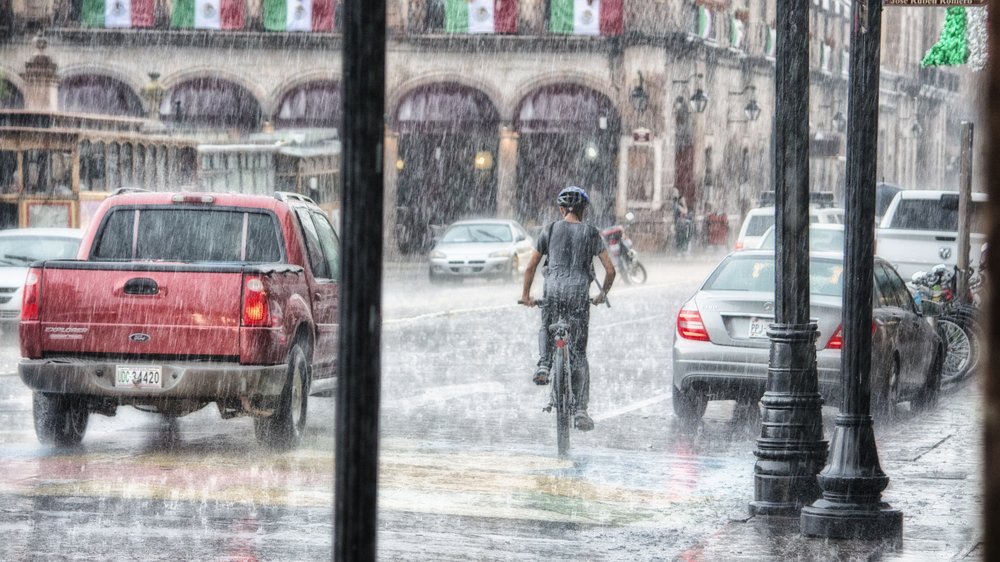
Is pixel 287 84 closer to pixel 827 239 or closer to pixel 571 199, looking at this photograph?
pixel 827 239

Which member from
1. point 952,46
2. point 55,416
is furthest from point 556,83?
point 55,416

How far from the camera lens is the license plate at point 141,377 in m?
10.5

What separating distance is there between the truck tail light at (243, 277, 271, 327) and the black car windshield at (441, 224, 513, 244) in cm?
2391

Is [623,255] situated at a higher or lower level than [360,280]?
lower

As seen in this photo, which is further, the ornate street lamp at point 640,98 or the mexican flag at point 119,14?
the mexican flag at point 119,14

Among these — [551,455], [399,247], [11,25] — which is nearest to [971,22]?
[551,455]

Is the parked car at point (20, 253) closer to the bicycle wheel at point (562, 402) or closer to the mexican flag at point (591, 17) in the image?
the bicycle wheel at point (562, 402)

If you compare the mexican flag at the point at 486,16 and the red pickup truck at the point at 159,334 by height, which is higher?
the mexican flag at the point at 486,16

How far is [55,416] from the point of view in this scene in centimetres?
1103

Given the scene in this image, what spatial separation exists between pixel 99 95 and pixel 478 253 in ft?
63.3

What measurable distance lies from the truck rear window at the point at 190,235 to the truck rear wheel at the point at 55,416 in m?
1.12

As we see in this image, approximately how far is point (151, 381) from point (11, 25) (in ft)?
136

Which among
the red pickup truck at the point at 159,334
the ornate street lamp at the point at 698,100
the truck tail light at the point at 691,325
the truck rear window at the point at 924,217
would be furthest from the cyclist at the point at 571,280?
the ornate street lamp at the point at 698,100

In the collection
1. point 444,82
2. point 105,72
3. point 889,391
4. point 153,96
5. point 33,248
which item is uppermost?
point 105,72
